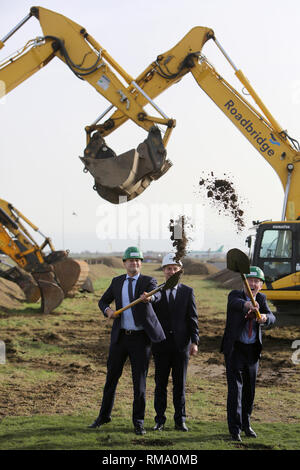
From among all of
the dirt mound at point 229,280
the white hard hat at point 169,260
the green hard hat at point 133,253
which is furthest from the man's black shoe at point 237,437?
the dirt mound at point 229,280

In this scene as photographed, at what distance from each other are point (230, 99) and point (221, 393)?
748cm

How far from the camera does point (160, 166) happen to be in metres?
11.1

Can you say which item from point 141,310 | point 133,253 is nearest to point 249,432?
point 141,310

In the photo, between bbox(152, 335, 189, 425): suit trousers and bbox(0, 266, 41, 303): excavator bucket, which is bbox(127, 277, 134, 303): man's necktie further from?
bbox(0, 266, 41, 303): excavator bucket

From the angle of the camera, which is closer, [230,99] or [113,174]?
[113,174]

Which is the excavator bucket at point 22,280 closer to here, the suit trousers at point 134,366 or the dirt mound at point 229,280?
the dirt mound at point 229,280

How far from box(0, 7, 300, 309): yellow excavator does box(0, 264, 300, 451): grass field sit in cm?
185

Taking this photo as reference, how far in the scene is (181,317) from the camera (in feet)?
20.3

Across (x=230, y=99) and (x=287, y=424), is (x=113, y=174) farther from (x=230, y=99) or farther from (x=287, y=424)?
(x=287, y=424)

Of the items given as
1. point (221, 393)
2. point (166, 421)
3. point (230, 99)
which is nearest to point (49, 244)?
point (230, 99)

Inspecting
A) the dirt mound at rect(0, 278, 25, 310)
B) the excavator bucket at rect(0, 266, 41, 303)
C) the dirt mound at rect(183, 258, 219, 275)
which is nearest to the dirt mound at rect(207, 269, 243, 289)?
the dirt mound at rect(183, 258, 219, 275)

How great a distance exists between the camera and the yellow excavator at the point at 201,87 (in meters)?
12.6

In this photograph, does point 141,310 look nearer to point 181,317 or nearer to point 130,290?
point 130,290

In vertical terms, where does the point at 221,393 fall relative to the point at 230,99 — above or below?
below
